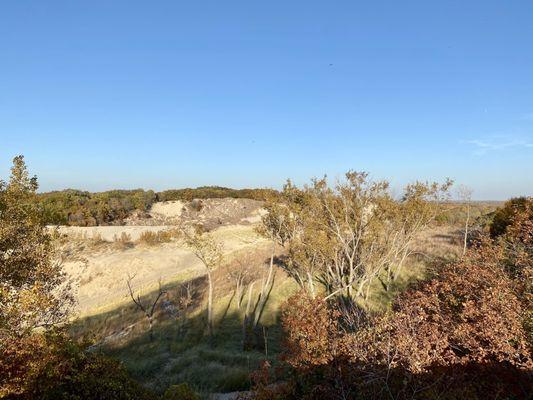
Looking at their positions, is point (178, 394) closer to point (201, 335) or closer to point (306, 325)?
point (306, 325)

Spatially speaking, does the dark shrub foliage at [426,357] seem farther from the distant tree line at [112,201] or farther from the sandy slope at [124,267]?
the distant tree line at [112,201]

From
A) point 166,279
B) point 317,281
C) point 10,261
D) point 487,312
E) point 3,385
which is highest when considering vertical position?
point 10,261

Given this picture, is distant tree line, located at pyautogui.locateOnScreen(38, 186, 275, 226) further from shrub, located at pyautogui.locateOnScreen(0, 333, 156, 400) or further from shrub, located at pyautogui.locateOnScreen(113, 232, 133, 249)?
shrub, located at pyautogui.locateOnScreen(0, 333, 156, 400)

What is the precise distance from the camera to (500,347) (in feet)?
36.6

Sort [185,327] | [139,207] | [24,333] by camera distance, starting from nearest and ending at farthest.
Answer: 1. [24,333]
2. [185,327]
3. [139,207]

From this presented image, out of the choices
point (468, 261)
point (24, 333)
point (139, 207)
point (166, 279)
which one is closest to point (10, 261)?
point (24, 333)

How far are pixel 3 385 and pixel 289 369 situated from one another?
8964 millimetres

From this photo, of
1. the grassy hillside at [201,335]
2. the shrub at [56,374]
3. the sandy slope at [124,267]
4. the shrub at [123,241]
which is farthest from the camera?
the shrub at [123,241]

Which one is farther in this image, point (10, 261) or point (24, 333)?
point (10, 261)

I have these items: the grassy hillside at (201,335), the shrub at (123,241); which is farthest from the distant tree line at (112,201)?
the grassy hillside at (201,335)

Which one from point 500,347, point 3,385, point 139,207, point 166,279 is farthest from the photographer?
point 139,207

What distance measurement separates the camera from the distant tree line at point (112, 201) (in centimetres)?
6039

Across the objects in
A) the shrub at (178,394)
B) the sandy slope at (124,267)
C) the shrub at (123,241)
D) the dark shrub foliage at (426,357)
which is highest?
the dark shrub foliage at (426,357)

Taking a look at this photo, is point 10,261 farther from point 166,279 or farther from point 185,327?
point 166,279
